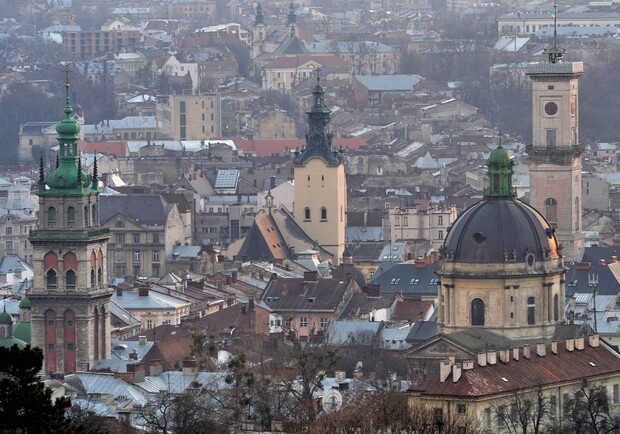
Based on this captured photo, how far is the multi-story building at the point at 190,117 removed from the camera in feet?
639

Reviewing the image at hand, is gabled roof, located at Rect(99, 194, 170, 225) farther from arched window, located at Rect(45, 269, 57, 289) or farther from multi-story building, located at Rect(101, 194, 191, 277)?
arched window, located at Rect(45, 269, 57, 289)

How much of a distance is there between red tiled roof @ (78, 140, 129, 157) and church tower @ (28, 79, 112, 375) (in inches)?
3132

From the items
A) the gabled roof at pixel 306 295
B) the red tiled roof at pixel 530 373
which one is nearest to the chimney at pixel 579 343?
the red tiled roof at pixel 530 373

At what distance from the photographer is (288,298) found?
100938 millimetres

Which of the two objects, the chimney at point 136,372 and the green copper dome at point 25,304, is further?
the green copper dome at point 25,304

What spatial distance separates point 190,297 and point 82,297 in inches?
682

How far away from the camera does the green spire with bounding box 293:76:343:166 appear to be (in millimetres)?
121625

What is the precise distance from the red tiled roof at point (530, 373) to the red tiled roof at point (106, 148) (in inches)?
3722

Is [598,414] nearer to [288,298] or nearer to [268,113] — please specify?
[288,298]

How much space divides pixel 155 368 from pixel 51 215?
33.7 ft

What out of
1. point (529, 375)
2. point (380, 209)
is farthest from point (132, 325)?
point (380, 209)

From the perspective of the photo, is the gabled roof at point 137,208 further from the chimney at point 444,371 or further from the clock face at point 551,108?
the chimney at point 444,371

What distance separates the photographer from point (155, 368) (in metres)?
79.6

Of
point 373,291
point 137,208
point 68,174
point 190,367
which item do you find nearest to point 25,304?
point 68,174
